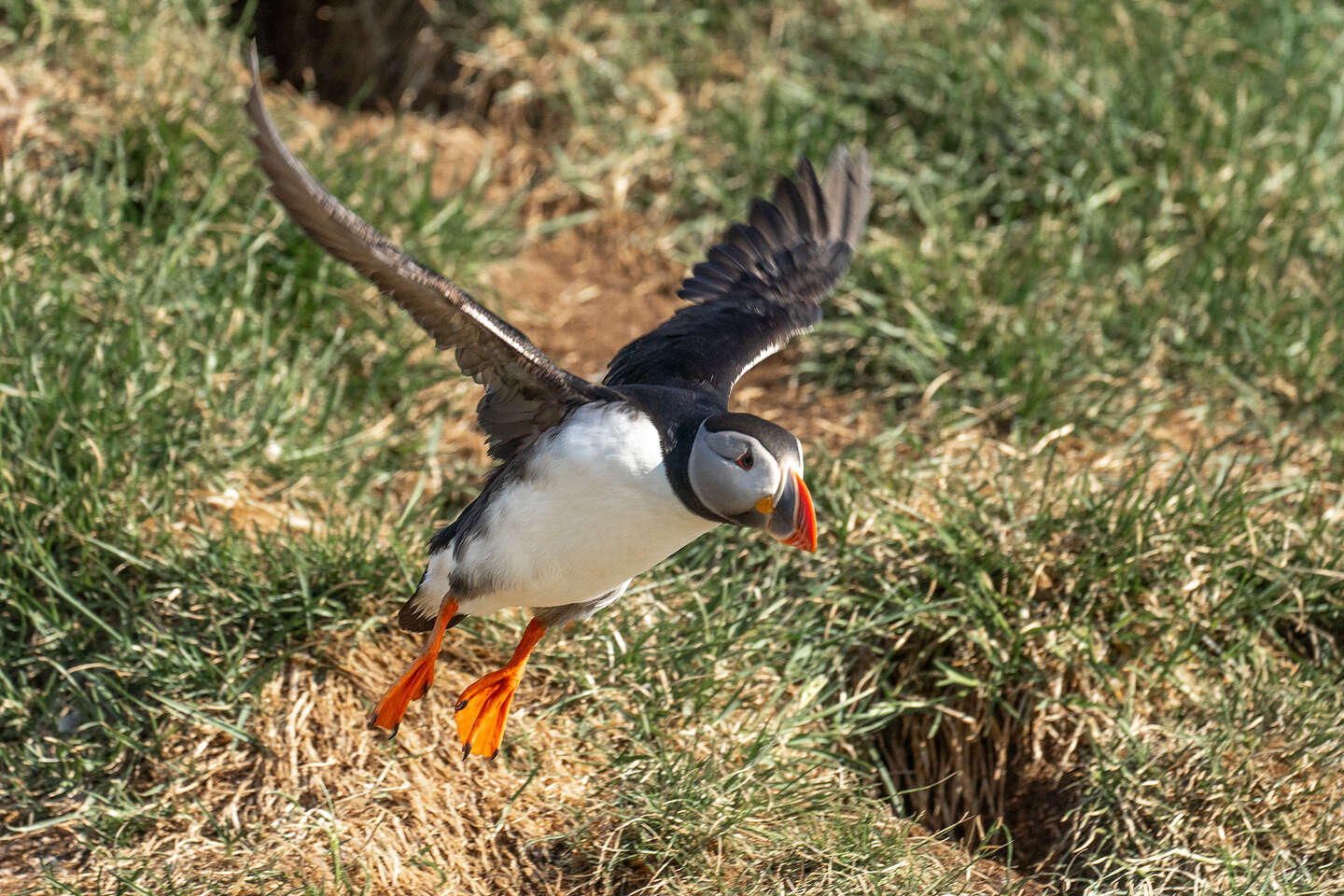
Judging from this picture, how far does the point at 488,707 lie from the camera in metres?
3.88

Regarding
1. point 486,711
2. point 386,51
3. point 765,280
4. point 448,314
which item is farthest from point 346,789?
point 386,51

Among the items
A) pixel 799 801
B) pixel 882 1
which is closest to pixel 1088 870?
pixel 799 801

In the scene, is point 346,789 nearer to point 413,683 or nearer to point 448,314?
point 413,683

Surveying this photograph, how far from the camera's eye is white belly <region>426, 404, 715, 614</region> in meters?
3.43

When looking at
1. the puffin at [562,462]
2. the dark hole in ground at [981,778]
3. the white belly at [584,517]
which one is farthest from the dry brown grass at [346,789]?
the white belly at [584,517]

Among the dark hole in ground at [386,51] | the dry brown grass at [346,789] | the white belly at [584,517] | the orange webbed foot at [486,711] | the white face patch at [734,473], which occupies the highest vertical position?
the dark hole in ground at [386,51]

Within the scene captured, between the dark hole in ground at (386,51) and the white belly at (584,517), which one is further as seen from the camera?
the dark hole in ground at (386,51)

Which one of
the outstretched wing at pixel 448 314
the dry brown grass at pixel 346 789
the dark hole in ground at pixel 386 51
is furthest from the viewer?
the dark hole in ground at pixel 386 51

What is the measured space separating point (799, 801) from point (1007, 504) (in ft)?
4.22

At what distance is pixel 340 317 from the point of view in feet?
17.8

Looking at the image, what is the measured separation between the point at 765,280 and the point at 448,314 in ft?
4.80

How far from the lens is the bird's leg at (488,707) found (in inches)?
151

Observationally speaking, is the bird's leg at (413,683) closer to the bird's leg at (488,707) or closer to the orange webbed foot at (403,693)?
the orange webbed foot at (403,693)

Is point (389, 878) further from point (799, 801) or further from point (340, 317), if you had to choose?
point (340, 317)
